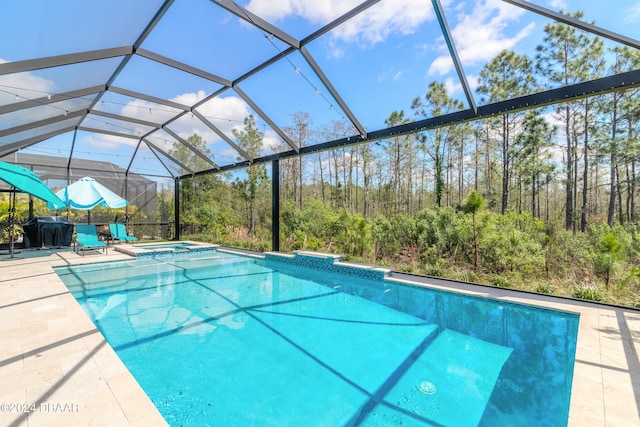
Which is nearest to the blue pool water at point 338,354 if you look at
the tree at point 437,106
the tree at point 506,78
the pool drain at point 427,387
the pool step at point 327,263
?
the pool drain at point 427,387

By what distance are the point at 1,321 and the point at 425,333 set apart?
5766 millimetres

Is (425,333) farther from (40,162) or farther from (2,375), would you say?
(40,162)

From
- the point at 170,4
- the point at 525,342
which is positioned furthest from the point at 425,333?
the point at 170,4

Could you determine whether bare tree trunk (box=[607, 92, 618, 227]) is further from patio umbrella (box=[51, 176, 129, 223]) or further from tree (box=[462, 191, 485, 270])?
patio umbrella (box=[51, 176, 129, 223])

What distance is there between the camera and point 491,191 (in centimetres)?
1509

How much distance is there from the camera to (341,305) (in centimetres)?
584

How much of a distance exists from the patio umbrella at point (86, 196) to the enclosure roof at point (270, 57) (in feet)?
6.40

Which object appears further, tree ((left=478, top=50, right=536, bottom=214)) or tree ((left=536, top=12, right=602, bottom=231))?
tree ((left=478, top=50, right=536, bottom=214))

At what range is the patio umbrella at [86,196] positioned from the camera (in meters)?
9.34

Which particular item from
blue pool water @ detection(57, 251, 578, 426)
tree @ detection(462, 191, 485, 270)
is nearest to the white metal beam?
blue pool water @ detection(57, 251, 578, 426)

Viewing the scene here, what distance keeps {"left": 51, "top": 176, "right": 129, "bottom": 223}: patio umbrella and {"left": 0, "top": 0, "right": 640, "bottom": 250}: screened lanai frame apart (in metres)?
1.93

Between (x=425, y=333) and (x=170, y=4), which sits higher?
(x=170, y=4)

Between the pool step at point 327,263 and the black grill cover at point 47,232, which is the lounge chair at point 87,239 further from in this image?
the pool step at point 327,263

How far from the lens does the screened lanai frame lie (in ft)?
15.8
